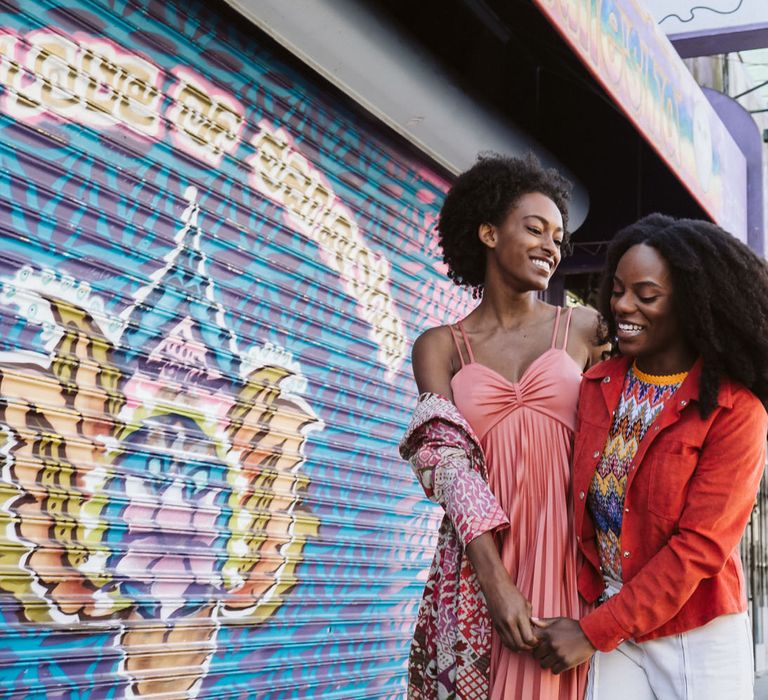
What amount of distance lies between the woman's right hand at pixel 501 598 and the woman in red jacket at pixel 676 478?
0.06 meters

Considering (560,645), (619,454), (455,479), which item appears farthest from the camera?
(455,479)

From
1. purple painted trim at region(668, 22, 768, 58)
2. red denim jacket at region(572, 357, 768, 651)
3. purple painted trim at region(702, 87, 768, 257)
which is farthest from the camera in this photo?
purple painted trim at region(702, 87, 768, 257)

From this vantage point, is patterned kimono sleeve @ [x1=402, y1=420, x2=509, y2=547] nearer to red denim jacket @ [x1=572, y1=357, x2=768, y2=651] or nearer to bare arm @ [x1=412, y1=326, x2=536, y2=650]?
bare arm @ [x1=412, y1=326, x2=536, y2=650]

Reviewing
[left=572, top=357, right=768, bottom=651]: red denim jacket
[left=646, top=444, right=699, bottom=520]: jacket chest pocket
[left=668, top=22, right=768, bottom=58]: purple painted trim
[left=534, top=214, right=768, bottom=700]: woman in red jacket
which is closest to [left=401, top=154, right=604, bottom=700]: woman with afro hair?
[left=534, top=214, right=768, bottom=700]: woman in red jacket

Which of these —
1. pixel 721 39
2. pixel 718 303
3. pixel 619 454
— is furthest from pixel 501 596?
pixel 721 39

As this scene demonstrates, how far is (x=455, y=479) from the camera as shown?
10.0ft

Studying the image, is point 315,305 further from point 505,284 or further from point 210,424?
point 505,284

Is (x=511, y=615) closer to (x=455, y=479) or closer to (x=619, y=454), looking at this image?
(x=455, y=479)

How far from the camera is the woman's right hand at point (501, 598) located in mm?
2852

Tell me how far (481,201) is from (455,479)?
3.66 feet

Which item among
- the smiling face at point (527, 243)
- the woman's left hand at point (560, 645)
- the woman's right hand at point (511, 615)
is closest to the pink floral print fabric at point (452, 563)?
the woman's right hand at point (511, 615)

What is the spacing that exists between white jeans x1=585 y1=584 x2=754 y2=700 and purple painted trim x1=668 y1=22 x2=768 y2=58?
16.6ft

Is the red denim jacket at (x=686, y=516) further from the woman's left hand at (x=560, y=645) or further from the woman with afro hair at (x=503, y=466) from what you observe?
the woman with afro hair at (x=503, y=466)

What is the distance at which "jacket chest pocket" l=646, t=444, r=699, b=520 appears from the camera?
2.70 meters
